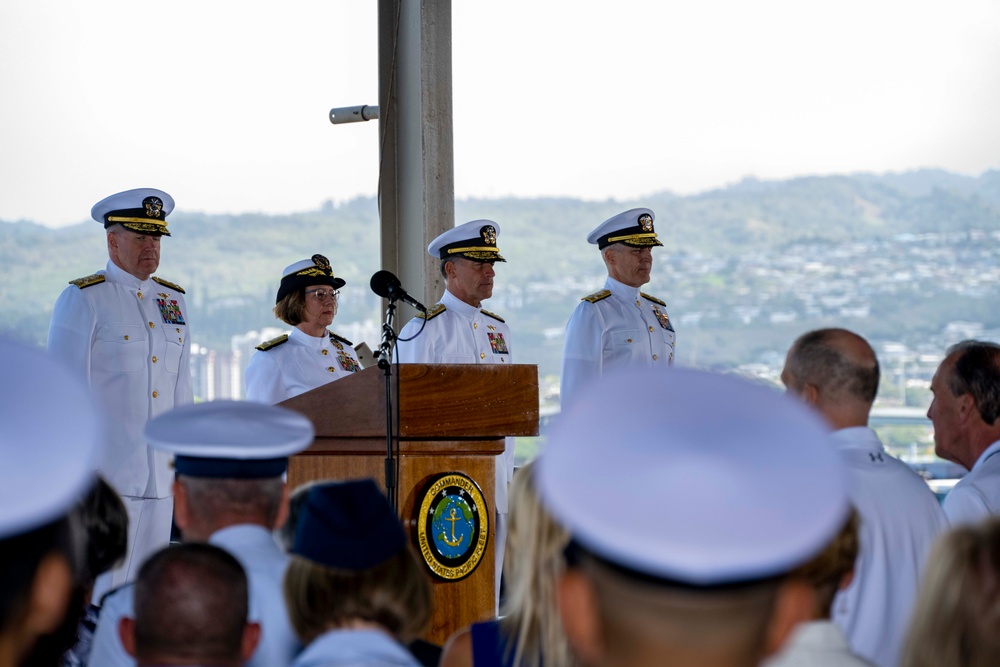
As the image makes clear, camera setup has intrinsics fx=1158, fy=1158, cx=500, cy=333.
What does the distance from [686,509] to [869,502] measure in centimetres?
155

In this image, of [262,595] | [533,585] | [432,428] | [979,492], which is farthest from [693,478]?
[432,428]

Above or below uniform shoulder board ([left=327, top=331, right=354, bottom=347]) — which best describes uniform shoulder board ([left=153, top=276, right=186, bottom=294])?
above

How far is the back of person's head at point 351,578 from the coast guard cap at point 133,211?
3.24m

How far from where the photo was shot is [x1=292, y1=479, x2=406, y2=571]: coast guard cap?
1.53 m

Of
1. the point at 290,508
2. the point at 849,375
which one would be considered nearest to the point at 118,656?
the point at 290,508

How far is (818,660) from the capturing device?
1560 millimetres

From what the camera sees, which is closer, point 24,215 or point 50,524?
point 50,524

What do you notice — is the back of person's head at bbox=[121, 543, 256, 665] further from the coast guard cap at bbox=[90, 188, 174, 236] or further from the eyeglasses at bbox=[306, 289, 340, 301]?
the eyeglasses at bbox=[306, 289, 340, 301]

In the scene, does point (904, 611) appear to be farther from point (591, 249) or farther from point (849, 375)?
point (591, 249)

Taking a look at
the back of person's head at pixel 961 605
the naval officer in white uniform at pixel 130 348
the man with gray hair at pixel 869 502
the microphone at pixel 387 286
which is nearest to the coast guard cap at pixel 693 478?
the back of person's head at pixel 961 605

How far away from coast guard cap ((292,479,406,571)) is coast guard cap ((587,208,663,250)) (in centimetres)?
395

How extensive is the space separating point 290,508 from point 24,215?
408 cm

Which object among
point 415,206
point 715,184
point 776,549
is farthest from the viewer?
point 715,184

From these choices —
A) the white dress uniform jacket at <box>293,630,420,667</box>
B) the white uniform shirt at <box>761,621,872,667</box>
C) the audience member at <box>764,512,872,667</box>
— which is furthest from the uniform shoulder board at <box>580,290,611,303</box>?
the white dress uniform jacket at <box>293,630,420,667</box>
